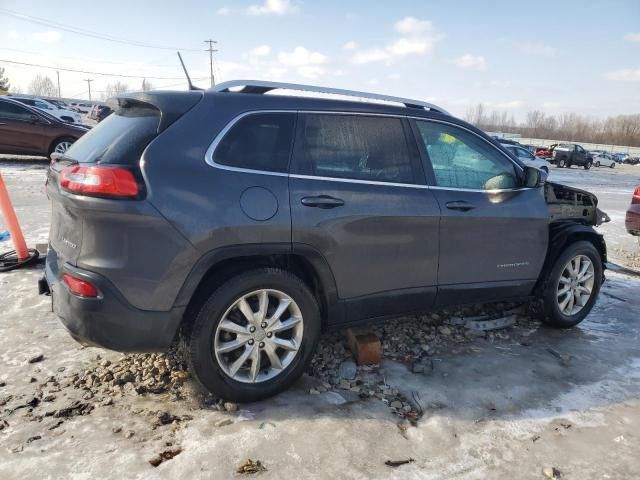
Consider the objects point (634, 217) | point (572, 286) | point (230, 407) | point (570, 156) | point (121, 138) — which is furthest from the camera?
point (570, 156)

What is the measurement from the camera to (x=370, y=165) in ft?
10.4

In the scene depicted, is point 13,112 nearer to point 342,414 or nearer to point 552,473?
point 342,414

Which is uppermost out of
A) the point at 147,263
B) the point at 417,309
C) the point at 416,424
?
the point at 147,263

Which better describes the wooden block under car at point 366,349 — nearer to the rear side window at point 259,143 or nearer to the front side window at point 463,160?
the front side window at point 463,160

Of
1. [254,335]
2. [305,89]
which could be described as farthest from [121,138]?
[254,335]

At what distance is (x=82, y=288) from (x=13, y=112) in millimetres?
11584

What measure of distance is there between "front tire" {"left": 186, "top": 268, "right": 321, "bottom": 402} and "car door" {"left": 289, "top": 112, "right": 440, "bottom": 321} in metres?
0.28

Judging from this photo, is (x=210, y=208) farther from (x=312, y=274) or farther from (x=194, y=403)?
(x=194, y=403)

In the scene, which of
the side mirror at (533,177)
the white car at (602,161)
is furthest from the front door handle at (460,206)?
the white car at (602,161)

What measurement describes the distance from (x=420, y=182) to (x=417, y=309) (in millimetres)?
931

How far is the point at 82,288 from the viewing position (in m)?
2.50

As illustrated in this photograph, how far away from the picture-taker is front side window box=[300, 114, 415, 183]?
299 cm

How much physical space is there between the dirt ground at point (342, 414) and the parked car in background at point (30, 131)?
9.43 m

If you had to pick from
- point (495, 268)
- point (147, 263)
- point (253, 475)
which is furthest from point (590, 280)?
point (147, 263)
